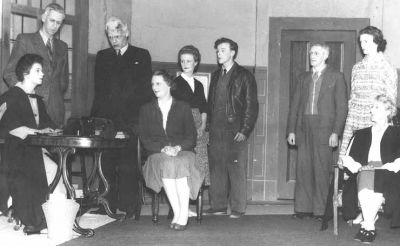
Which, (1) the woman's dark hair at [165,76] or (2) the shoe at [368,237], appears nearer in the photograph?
(2) the shoe at [368,237]

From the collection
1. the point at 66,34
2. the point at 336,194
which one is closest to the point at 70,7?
the point at 66,34

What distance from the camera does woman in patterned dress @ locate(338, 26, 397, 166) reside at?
5.55 meters

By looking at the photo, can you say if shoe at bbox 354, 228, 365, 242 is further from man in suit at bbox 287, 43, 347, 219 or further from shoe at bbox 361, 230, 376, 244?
man in suit at bbox 287, 43, 347, 219

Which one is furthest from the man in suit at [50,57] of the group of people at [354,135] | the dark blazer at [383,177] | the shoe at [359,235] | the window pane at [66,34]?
the shoe at [359,235]

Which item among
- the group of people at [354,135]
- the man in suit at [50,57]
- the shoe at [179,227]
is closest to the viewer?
the group of people at [354,135]

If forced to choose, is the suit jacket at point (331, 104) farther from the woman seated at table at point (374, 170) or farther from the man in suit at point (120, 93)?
the man in suit at point (120, 93)

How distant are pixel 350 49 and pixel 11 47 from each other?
3.66m

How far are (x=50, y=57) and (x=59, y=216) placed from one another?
163 cm

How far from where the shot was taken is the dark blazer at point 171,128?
5.43 metres

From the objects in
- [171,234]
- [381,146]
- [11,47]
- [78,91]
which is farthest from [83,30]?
[381,146]

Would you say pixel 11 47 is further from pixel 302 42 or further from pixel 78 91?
pixel 302 42

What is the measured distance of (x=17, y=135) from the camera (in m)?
4.95

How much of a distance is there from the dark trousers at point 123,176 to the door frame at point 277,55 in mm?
1911

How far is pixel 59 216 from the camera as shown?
4.58 meters
